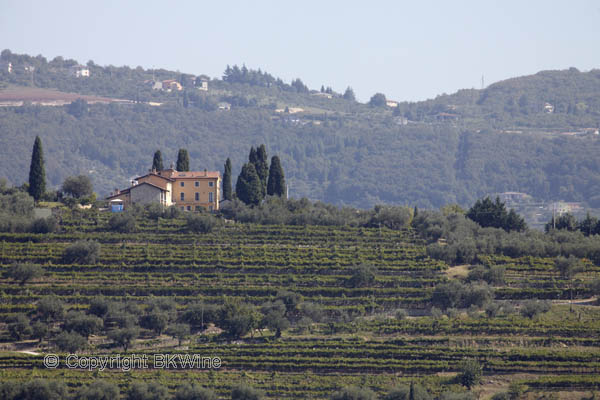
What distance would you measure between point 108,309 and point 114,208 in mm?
17039

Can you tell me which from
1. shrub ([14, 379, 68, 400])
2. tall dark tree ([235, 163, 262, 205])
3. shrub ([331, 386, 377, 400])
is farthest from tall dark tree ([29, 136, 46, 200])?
shrub ([331, 386, 377, 400])

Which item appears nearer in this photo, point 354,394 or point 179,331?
point 354,394

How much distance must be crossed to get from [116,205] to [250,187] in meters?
8.03

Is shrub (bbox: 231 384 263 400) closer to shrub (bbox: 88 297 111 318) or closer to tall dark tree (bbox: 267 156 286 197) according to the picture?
shrub (bbox: 88 297 111 318)

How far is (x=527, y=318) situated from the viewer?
48.2 m

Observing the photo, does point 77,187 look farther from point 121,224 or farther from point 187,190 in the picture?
point 121,224

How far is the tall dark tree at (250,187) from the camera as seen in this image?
65688mm

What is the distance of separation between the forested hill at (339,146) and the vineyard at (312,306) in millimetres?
97352

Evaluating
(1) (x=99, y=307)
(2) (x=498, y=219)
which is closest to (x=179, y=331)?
(1) (x=99, y=307)

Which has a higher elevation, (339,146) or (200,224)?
(200,224)

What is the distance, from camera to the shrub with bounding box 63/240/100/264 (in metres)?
53.2

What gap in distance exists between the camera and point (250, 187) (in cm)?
6581

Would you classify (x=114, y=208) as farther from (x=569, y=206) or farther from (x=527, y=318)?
(x=569, y=206)

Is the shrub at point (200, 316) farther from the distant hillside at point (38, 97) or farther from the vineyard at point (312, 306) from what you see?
the distant hillside at point (38, 97)
